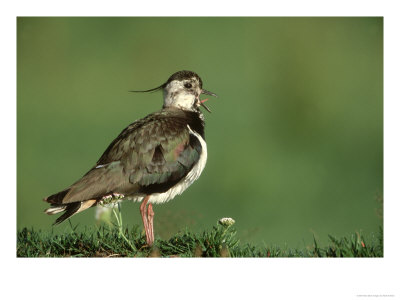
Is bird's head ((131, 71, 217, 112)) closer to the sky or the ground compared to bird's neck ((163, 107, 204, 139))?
closer to the sky

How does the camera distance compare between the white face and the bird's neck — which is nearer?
the bird's neck

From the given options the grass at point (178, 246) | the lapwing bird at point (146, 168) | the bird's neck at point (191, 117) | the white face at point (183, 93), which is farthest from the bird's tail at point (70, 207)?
the white face at point (183, 93)

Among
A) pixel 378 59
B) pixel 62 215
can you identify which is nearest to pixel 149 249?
pixel 62 215

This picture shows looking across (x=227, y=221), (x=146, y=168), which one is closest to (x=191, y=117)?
(x=146, y=168)

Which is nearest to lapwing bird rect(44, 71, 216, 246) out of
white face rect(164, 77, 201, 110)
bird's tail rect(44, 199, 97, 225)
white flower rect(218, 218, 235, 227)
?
bird's tail rect(44, 199, 97, 225)

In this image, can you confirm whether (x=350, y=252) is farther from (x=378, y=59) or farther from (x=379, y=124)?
(x=378, y=59)

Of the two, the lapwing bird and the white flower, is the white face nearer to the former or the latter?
the lapwing bird

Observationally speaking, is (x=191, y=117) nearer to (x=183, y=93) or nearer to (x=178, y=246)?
(x=183, y=93)

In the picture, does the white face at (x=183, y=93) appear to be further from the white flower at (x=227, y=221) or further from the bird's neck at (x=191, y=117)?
the white flower at (x=227, y=221)
